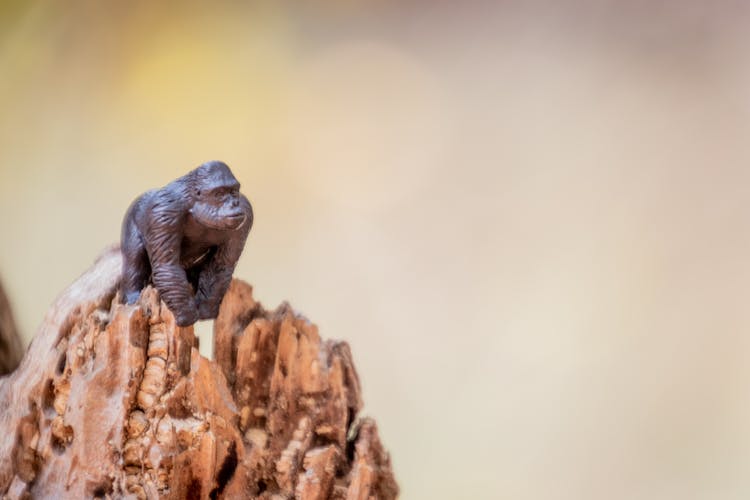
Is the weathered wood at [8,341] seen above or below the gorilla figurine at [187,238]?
below

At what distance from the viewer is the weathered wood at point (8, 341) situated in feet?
10.3

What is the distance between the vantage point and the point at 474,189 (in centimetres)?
307

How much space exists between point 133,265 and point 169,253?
0.17 metres

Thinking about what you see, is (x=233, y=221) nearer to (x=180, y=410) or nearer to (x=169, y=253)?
(x=169, y=253)

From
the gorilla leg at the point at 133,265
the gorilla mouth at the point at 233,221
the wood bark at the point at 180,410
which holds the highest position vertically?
the gorilla mouth at the point at 233,221

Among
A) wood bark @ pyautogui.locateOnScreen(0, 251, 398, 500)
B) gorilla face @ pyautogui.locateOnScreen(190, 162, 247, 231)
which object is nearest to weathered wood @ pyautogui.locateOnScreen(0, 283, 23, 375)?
wood bark @ pyautogui.locateOnScreen(0, 251, 398, 500)

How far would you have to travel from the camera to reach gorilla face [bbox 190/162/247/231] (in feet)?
6.37

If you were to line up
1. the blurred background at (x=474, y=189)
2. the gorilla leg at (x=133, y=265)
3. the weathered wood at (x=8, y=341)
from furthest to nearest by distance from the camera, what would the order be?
the weathered wood at (x=8, y=341) → the blurred background at (x=474, y=189) → the gorilla leg at (x=133, y=265)

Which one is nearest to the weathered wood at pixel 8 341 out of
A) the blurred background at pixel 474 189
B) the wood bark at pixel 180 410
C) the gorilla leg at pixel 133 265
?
the blurred background at pixel 474 189

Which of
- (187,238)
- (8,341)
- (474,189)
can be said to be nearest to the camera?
(187,238)

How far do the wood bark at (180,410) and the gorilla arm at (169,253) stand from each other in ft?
0.13

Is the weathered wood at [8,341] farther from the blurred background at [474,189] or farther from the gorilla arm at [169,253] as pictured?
the gorilla arm at [169,253]

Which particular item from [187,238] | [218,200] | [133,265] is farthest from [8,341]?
[218,200]

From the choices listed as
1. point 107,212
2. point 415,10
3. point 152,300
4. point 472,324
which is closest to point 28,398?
point 152,300
